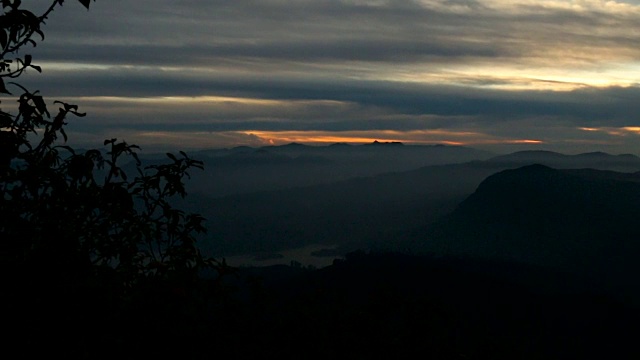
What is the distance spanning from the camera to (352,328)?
13.7m

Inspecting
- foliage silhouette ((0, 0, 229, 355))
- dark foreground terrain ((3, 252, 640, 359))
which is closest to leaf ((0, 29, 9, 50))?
foliage silhouette ((0, 0, 229, 355))

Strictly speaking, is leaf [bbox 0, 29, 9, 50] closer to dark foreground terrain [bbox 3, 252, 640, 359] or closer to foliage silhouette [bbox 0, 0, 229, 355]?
foliage silhouette [bbox 0, 0, 229, 355]

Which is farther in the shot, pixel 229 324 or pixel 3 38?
pixel 229 324

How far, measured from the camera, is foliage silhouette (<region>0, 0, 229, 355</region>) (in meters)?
9.70

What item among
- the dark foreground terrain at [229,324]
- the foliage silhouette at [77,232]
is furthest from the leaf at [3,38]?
the dark foreground terrain at [229,324]

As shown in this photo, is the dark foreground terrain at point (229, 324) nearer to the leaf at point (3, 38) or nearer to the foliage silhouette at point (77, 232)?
the foliage silhouette at point (77, 232)

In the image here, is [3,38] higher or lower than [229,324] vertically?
higher

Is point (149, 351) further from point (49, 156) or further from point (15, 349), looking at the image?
point (49, 156)

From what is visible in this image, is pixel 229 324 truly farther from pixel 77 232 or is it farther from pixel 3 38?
pixel 3 38

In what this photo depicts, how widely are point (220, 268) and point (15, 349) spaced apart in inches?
159

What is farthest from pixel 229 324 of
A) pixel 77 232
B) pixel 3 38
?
pixel 3 38

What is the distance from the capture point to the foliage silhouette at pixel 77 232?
31.8 ft

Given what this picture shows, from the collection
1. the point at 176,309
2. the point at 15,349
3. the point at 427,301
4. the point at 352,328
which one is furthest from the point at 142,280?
the point at 427,301

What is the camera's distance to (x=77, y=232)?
11328 mm
